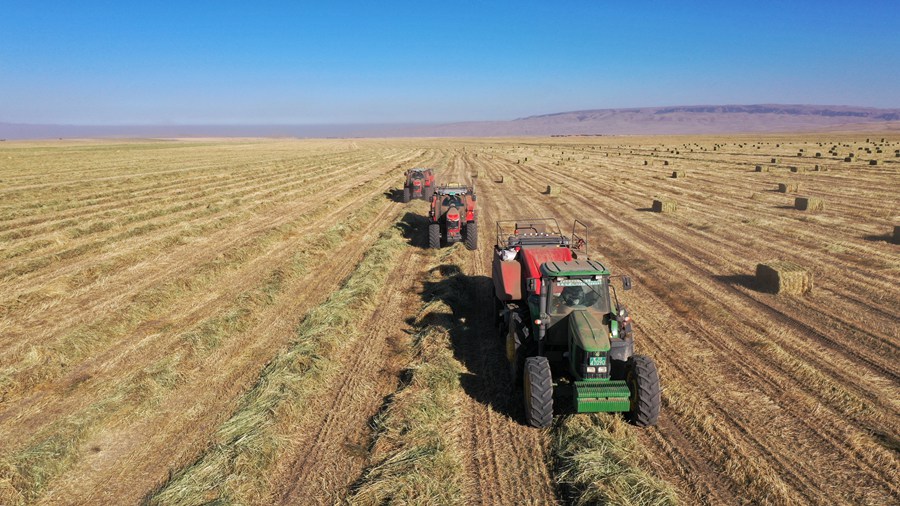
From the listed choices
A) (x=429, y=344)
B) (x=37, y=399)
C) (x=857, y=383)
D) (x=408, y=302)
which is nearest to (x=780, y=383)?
(x=857, y=383)

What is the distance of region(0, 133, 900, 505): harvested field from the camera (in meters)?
5.82

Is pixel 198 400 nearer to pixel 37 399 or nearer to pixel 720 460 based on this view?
pixel 37 399

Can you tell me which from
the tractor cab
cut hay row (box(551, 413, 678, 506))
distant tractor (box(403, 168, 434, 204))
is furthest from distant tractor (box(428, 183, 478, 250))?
cut hay row (box(551, 413, 678, 506))

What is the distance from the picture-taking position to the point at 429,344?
9133 millimetres

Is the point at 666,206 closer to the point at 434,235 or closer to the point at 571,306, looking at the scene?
the point at 434,235

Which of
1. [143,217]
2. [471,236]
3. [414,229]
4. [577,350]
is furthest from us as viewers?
[143,217]

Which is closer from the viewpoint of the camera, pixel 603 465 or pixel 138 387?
pixel 603 465

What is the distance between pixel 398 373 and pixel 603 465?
3763mm

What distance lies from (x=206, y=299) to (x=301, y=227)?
8.45 m

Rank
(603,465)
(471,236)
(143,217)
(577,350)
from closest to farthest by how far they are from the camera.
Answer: (603,465), (577,350), (471,236), (143,217)

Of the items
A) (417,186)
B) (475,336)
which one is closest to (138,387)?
(475,336)

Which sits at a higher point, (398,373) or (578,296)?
(578,296)

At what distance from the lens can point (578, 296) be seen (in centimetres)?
721

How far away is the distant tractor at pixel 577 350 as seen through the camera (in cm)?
636
